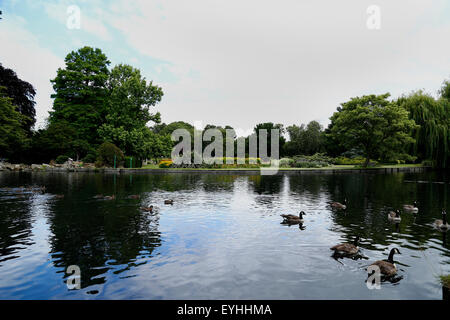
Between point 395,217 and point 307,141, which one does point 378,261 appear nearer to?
point 395,217

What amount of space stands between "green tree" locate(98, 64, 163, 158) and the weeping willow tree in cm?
4875

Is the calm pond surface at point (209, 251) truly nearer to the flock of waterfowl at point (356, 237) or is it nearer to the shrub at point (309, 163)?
the flock of waterfowl at point (356, 237)

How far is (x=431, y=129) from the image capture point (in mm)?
52219

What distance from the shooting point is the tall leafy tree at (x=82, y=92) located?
5984cm

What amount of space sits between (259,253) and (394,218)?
8.15 meters

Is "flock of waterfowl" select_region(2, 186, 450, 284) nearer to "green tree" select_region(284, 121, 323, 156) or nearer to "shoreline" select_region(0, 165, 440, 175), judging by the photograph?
"shoreline" select_region(0, 165, 440, 175)

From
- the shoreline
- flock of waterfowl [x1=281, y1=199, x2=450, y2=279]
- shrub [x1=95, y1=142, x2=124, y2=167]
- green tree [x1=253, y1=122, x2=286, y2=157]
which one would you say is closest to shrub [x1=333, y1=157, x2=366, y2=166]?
the shoreline

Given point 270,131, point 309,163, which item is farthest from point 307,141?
point 309,163

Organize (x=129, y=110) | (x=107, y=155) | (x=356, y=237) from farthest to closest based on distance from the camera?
(x=129, y=110)
(x=107, y=155)
(x=356, y=237)

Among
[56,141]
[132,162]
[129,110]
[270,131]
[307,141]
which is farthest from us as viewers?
[270,131]

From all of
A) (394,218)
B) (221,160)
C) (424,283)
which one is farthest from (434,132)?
(424,283)

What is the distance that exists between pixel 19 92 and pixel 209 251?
2712 inches

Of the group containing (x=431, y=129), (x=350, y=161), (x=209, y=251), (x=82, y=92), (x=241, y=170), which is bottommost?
(x=209, y=251)
